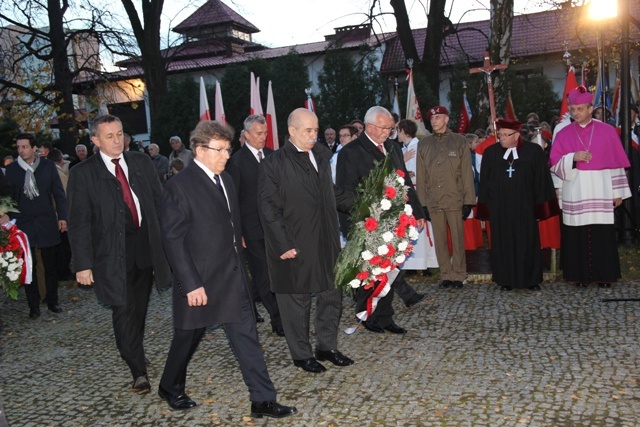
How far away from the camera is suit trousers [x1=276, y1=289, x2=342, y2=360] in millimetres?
6062

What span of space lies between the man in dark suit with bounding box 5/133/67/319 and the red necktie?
3817 mm

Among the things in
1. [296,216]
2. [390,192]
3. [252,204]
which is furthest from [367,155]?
[252,204]

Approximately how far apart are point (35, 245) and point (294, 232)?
4.91 m

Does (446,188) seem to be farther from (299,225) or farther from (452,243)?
(299,225)

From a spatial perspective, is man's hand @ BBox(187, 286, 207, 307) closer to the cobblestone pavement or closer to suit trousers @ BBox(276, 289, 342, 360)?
the cobblestone pavement

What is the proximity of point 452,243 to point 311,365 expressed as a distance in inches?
145

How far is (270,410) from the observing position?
16.6 ft

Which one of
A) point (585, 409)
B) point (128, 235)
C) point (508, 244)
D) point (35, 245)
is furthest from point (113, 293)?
point (508, 244)

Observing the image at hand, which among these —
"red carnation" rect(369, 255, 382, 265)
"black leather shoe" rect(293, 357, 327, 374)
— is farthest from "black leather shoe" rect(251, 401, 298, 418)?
"red carnation" rect(369, 255, 382, 265)

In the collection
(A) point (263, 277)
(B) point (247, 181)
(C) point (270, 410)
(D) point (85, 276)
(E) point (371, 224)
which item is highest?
(B) point (247, 181)

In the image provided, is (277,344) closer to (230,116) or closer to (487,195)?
(487,195)

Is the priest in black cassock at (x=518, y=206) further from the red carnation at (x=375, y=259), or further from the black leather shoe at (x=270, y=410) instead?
the black leather shoe at (x=270, y=410)

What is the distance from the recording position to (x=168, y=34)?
26469mm

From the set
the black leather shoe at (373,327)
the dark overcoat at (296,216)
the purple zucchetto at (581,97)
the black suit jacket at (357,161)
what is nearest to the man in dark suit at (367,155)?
the black suit jacket at (357,161)
